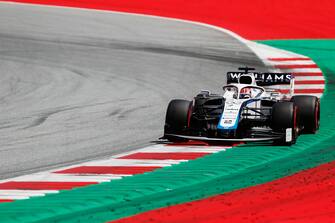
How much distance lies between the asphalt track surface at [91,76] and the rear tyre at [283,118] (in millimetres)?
2646

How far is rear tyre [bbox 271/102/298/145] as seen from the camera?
19016 millimetres

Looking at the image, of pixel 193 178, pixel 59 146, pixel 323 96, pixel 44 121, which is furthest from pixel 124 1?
pixel 193 178

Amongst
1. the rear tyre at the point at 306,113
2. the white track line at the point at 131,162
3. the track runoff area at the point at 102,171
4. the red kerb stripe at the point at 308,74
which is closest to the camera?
the track runoff area at the point at 102,171

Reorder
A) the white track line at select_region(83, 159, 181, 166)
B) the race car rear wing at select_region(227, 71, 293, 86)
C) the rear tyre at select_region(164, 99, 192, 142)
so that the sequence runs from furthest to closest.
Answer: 1. the race car rear wing at select_region(227, 71, 293, 86)
2. the rear tyre at select_region(164, 99, 192, 142)
3. the white track line at select_region(83, 159, 181, 166)

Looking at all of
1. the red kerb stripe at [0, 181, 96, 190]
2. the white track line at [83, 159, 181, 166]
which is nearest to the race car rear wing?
the white track line at [83, 159, 181, 166]

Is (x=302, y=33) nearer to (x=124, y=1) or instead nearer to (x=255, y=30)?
(x=255, y=30)

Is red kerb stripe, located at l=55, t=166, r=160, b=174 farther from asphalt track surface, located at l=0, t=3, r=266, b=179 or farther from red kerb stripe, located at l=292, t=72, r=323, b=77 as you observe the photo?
red kerb stripe, located at l=292, t=72, r=323, b=77

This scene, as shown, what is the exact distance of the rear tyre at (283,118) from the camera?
749 inches

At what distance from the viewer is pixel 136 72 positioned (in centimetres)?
3145

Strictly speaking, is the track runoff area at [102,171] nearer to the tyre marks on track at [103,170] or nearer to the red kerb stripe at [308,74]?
the tyre marks on track at [103,170]

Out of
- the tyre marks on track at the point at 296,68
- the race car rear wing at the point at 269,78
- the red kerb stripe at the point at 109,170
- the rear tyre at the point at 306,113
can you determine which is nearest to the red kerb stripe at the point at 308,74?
the tyre marks on track at the point at 296,68

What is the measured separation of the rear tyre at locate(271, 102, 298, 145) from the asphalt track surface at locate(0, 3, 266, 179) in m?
2.65

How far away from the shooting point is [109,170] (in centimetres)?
1673

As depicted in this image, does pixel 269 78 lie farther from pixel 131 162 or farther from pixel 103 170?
pixel 103 170
